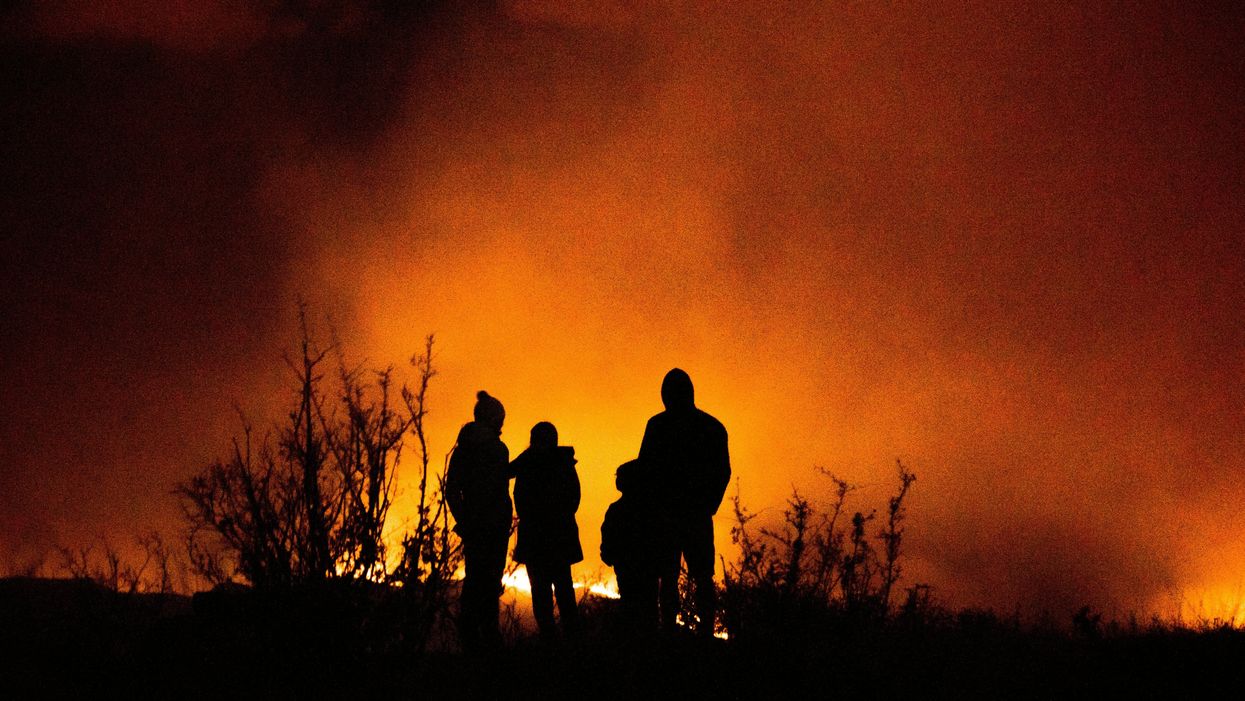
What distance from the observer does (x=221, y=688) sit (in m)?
4.80

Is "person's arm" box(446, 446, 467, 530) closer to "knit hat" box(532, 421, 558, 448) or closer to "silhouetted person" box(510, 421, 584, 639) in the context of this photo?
"silhouetted person" box(510, 421, 584, 639)

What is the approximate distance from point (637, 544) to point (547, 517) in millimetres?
1011

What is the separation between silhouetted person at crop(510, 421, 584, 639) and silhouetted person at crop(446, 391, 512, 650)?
0.17 metres

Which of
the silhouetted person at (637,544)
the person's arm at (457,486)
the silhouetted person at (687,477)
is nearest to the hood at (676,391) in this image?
the silhouetted person at (687,477)

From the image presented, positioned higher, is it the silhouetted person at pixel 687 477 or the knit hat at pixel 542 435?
the knit hat at pixel 542 435

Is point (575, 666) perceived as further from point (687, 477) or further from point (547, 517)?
point (547, 517)

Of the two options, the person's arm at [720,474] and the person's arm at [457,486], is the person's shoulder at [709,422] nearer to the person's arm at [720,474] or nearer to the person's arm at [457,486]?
the person's arm at [720,474]

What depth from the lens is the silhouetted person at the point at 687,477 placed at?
246 inches

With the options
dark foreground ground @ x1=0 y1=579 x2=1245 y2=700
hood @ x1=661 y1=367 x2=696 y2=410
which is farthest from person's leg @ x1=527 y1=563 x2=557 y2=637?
hood @ x1=661 y1=367 x2=696 y2=410

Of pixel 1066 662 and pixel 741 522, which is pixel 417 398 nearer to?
pixel 741 522

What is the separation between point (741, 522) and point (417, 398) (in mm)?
2132

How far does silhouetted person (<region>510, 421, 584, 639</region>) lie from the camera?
7133 mm

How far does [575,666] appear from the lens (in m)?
5.06

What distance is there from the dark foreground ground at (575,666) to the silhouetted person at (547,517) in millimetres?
1099
